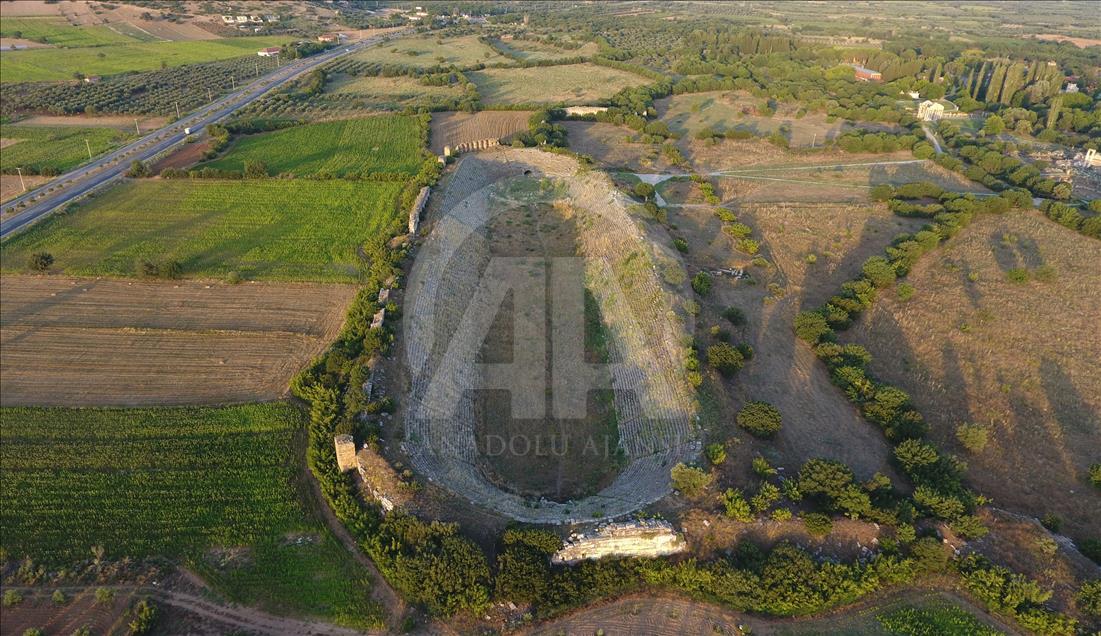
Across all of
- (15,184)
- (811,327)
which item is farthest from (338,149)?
(811,327)

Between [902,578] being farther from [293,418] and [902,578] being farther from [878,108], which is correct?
[878,108]


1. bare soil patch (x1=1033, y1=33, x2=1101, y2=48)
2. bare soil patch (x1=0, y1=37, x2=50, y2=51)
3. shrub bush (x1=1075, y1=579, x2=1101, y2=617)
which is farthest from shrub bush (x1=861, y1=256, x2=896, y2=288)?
bare soil patch (x1=1033, y1=33, x2=1101, y2=48)

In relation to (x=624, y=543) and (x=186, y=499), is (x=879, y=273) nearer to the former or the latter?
(x=624, y=543)

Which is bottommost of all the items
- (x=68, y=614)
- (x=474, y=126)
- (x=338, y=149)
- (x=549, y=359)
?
(x=68, y=614)

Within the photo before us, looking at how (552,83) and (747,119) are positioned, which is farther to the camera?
(552,83)

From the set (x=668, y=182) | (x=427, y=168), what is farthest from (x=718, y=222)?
(x=427, y=168)

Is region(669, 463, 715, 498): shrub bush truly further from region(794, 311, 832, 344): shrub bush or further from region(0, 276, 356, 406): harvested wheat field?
region(0, 276, 356, 406): harvested wheat field

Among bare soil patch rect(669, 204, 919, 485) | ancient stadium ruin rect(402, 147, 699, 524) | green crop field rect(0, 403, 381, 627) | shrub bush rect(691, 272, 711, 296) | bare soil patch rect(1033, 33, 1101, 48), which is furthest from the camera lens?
bare soil patch rect(1033, 33, 1101, 48)

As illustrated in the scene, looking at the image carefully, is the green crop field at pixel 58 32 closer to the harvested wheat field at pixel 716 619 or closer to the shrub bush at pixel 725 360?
the shrub bush at pixel 725 360
